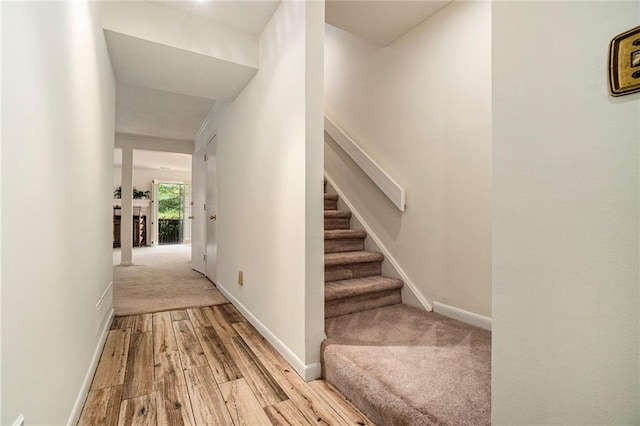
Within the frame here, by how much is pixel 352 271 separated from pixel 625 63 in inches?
76.1

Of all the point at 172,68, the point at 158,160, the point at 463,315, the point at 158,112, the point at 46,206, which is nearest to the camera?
the point at 46,206

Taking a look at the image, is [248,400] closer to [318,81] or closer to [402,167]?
[318,81]

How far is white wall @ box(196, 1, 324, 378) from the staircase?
350 millimetres

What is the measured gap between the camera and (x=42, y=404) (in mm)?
865

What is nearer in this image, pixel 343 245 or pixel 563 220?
pixel 563 220

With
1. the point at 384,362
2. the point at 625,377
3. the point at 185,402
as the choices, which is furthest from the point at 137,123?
the point at 625,377

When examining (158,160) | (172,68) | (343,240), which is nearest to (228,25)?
(172,68)

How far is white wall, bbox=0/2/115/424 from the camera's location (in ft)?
2.29

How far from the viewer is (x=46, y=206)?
91 cm

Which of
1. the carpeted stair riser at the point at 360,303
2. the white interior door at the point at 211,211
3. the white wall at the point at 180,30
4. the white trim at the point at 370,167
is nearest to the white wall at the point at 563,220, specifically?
the carpeted stair riser at the point at 360,303

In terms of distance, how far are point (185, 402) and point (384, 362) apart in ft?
3.13

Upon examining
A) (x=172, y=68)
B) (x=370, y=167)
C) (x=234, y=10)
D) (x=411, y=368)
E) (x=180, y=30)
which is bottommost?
(x=411, y=368)

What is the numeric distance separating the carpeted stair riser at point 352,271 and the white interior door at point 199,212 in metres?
2.40

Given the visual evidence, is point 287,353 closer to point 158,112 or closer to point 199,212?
point 199,212
